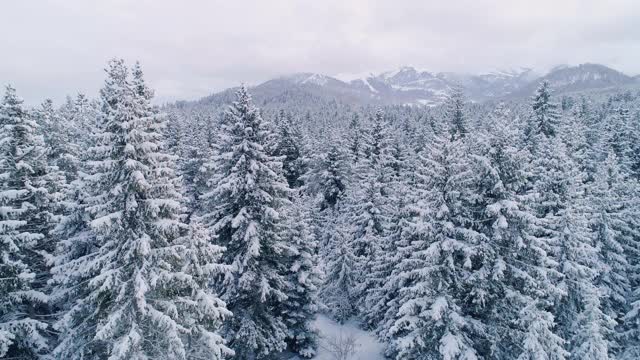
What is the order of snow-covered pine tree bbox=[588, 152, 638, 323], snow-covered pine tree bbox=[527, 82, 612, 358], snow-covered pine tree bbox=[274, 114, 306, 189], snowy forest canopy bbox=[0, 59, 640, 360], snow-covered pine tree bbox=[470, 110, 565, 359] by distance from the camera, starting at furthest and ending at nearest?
snow-covered pine tree bbox=[274, 114, 306, 189], snow-covered pine tree bbox=[588, 152, 638, 323], snow-covered pine tree bbox=[527, 82, 612, 358], snow-covered pine tree bbox=[470, 110, 565, 359], snowy forest canopy bbox=[0, 59, 640, 360]

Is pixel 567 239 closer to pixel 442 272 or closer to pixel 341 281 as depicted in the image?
pixel 442 272

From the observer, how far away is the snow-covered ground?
92.9 feet

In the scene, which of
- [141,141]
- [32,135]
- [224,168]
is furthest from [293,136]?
[141,141]

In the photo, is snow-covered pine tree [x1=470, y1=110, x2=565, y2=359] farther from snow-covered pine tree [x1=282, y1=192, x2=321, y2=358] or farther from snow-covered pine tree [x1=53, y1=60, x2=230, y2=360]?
snow-covered pine tree [x1=53, y1=60, x2=230, y2=360]

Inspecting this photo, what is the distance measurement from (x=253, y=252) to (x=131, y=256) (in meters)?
6.36

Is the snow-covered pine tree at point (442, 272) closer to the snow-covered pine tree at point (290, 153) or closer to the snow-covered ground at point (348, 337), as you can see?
the snow-covered ground at point (348, 337)

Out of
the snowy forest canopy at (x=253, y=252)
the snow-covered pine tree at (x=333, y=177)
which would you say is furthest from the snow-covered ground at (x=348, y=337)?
the snow-covered pine tree at (x=333, y=177)

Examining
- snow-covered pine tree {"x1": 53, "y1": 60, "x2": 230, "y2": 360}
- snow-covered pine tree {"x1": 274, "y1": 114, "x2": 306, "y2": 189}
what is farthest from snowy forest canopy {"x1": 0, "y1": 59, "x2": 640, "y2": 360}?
snow-covered pine tree {"x1": 274, "y1": 114, "x2": 306, "y2": 189}

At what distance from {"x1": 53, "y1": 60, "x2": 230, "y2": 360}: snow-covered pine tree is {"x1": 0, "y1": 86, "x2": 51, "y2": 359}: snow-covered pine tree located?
6.44ft

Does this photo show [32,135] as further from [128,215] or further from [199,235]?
[199,235]

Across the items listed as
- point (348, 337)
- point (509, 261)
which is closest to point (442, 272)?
point (509, 261)

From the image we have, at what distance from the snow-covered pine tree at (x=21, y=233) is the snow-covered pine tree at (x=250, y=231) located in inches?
305

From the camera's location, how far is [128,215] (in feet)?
51.6

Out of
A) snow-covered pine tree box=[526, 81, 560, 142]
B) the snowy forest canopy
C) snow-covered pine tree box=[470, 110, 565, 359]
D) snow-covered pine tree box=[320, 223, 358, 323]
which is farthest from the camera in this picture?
snow-covered pine tree box=[526, 81, 560, 142]
